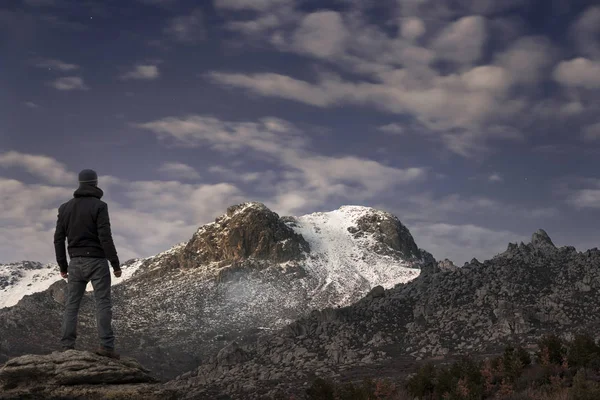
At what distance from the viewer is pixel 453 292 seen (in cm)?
5284

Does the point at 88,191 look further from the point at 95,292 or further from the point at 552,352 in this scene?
the point at 552,352

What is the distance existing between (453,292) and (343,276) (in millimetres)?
62990

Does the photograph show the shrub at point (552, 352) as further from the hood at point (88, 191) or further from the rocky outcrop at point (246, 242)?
the rocky outcrop at point (246, 242)

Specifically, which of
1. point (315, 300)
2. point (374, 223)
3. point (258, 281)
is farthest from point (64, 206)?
point (374, 223)

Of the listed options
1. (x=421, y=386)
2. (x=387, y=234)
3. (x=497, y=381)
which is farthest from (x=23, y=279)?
(x=497, y=381)

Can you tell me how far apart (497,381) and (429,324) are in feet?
88.6

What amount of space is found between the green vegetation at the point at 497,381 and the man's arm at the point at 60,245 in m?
9.16

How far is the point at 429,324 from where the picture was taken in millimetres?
48812

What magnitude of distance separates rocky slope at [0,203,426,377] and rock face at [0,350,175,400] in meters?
63.3

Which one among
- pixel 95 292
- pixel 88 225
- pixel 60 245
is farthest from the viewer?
pixel 60 245

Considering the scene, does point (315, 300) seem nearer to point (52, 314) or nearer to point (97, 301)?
point (52, 314)

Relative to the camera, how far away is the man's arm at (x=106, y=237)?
34.5 feet

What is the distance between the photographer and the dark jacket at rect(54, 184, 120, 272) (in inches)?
419

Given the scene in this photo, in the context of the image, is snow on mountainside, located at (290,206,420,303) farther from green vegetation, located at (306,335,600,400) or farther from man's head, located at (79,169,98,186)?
man's head, located at (79,169,98,186)
